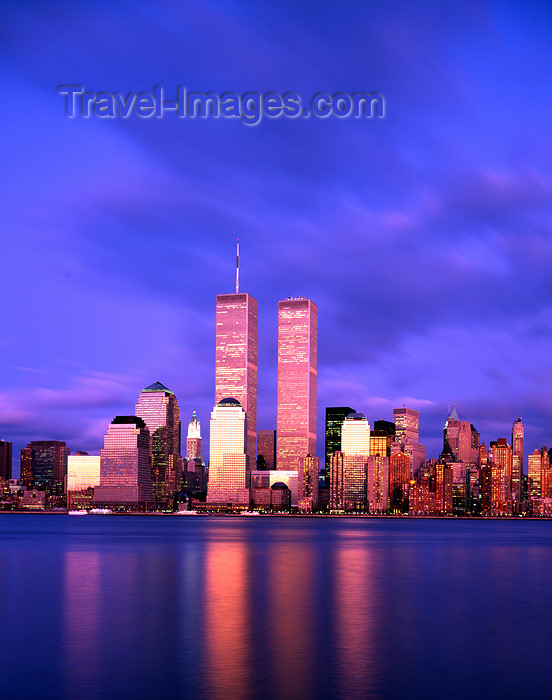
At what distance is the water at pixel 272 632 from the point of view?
39562 mm

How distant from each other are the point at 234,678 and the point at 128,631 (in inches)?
582

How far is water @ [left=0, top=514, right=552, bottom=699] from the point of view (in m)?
39.6

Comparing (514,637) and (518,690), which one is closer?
(518,690)

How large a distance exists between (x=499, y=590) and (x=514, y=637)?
2934 centimetres

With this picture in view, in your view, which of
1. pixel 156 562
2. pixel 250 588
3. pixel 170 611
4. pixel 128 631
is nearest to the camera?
pixel 128 631

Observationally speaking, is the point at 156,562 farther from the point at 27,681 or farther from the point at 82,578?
the point at 27,681

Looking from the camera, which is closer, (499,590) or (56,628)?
(56,628)

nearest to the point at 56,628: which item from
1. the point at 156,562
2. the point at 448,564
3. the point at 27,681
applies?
the point at 27,681

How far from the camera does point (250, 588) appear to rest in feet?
264

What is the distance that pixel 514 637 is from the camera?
54.2m

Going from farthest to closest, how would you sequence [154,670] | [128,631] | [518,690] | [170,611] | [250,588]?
[250,588]
[170,611]
[128,631]
[154,670]
[518,690]

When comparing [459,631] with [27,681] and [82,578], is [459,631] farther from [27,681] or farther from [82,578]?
[82,578]

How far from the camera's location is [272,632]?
176 ft

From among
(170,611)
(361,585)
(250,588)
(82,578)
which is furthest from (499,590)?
(82,578)
